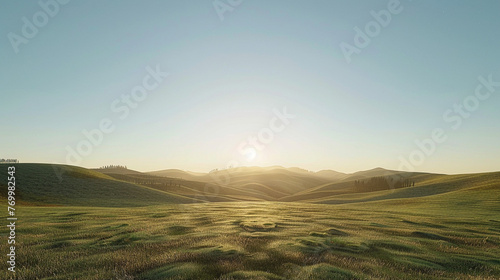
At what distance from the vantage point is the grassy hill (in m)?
61.1

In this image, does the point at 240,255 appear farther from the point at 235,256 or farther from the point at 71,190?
the point at 71,190

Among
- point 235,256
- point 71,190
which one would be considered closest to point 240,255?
point 235,256

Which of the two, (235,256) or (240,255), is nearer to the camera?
(235,256)

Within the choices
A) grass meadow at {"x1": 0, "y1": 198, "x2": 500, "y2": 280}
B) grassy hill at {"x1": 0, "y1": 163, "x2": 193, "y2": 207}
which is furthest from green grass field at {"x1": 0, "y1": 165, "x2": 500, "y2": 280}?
grassy hill at {"x1": 0, "y1": 163, "x2": 193, "y2": 207}

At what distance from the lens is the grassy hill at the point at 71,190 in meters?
61.1

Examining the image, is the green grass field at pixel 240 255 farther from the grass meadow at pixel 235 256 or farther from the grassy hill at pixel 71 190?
the grassy hill at pixel 71 190

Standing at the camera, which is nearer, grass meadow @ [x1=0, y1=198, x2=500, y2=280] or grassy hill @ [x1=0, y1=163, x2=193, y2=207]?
grass meadow @ [x1=0, y1=198, x2=500, y2=280]

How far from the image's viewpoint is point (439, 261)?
13.0 meters

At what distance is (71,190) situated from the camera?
7019 cm

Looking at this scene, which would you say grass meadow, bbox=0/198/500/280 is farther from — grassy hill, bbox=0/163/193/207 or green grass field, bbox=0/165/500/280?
grassy hill, bbox=0/163/193/207

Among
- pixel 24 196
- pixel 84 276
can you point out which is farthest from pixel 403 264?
pixel 24 196

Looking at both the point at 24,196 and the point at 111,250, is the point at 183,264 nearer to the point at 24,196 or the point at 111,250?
the point at 111,250

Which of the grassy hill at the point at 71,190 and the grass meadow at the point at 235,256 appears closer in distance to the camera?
the grass meadow at the point at 235,256

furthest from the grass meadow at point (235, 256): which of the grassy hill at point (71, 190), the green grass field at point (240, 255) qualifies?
the grassy hill at point (71, 190)
